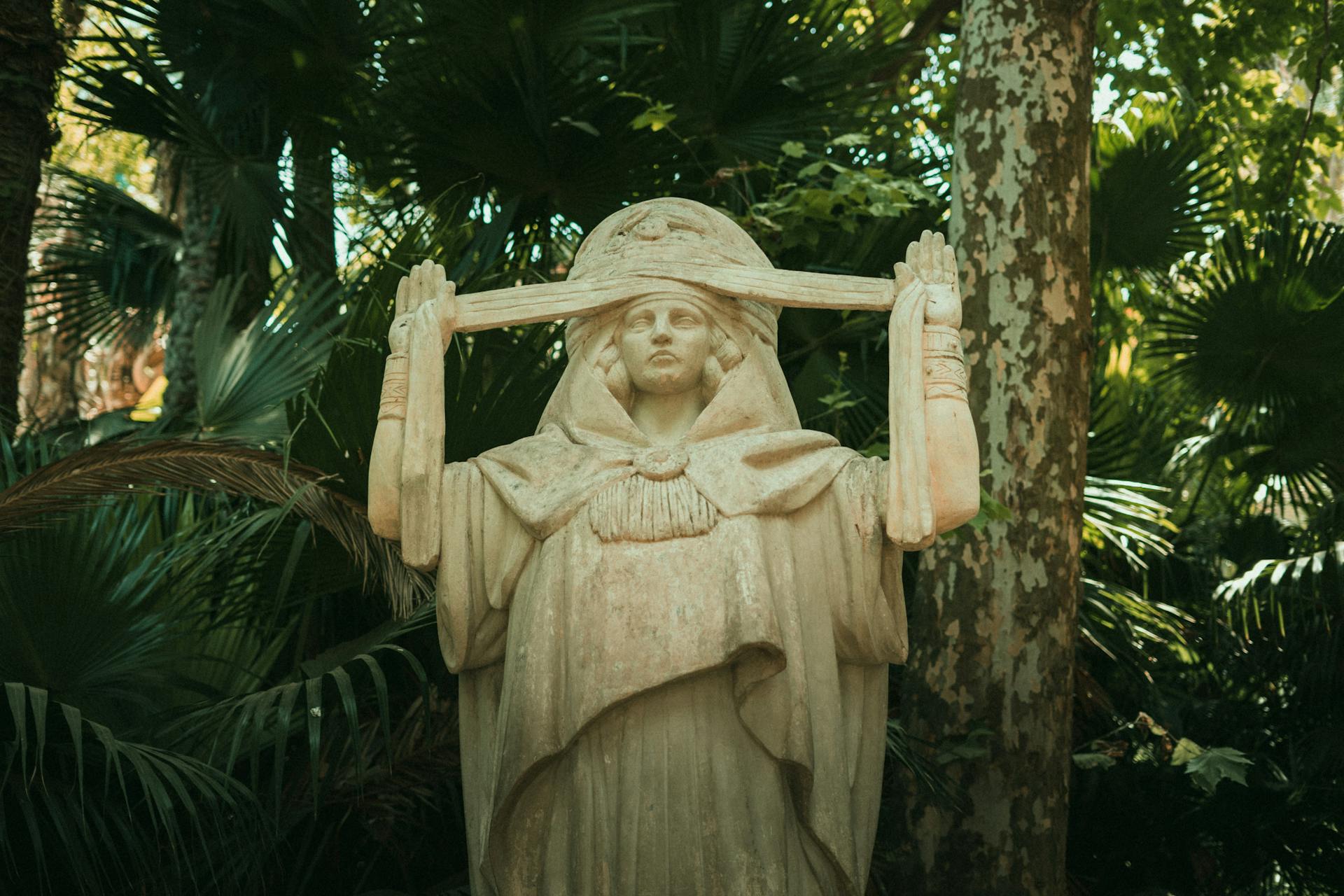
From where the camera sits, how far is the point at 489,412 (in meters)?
5.71

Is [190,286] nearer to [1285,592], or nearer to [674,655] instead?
[1285,592]

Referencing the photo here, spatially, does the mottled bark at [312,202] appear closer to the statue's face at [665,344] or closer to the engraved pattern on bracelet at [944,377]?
the statue's face at [665,344]

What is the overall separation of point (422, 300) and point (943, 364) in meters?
1.36

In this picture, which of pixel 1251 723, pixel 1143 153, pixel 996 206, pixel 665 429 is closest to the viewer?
pixel 665 429

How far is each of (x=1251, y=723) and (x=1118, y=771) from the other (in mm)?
852

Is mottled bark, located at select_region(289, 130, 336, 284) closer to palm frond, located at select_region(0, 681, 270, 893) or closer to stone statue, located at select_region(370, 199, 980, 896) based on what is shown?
palm frond, located at select_region(0, 681, 270, 893)

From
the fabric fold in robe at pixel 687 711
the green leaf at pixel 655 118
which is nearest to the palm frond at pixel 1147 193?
the green leaf at pixel 655 118

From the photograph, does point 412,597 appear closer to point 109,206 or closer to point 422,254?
point 422,254

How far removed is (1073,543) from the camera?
256 inches

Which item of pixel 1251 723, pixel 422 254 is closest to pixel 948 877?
pixel 1251 723

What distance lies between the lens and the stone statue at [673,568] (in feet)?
12.5

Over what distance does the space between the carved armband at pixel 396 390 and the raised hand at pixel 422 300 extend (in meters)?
0.03

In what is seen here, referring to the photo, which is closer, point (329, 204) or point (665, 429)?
point (665, 429)

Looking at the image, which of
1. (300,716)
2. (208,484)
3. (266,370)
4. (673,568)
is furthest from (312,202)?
→ (673,568)
